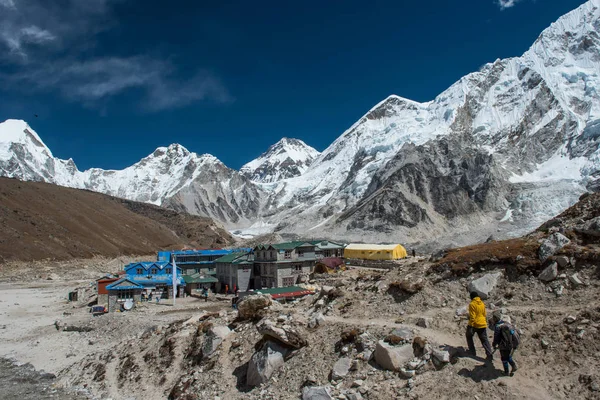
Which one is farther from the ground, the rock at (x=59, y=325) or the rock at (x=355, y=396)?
the rock at (x=59, y=325)

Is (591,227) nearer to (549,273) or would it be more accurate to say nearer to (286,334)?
(549,273)

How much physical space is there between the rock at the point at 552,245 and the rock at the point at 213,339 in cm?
1416

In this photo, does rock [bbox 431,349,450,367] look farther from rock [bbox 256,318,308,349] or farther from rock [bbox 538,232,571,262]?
rock [bbox 538,232,571,262]

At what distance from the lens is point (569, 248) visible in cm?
1772

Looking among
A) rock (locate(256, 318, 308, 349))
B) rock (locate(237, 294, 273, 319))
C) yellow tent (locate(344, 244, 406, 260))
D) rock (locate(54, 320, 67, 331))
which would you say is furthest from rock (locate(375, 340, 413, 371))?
yellow tent (locate(344, 244, 406, 260))

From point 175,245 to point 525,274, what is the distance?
136596mm

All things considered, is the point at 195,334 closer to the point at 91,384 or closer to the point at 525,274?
the point at 91,384

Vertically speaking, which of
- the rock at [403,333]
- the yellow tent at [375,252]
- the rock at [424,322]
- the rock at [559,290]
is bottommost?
the rock at [403,333]

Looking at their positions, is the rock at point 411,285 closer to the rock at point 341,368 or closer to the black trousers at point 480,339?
the rock at point 341,368

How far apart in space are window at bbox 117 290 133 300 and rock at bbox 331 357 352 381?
3702 cm

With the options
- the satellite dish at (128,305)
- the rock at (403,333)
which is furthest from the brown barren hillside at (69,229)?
the rock at (403,333)

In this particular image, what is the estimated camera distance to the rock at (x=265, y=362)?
17.3 metres

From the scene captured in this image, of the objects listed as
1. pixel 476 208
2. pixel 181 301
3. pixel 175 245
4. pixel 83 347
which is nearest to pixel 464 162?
pixel 476 208

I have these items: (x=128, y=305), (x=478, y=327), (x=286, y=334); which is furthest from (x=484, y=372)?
(x=128, y=305)
